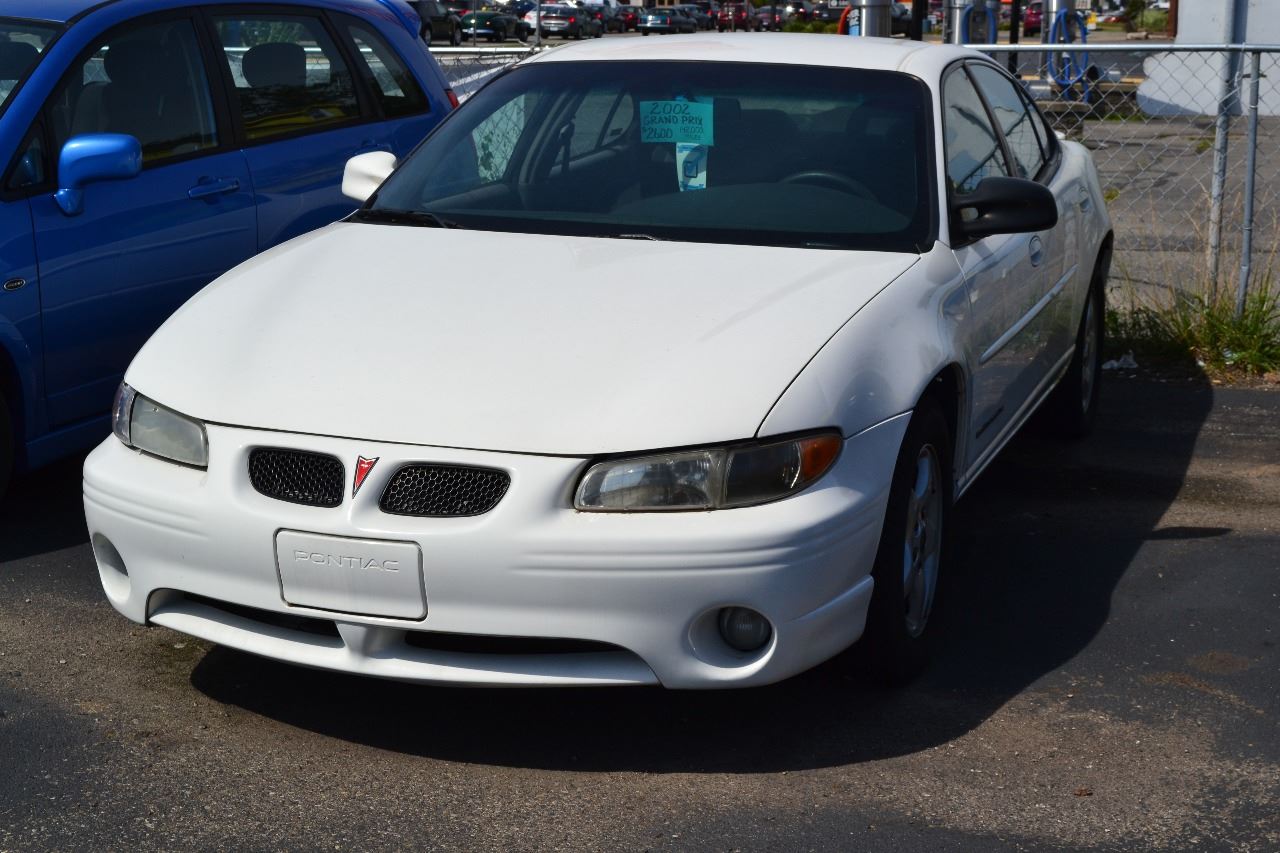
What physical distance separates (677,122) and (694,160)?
0.17 meters

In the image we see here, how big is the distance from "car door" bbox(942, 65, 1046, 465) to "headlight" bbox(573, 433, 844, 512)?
1080 mm

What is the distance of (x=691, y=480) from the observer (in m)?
3.30

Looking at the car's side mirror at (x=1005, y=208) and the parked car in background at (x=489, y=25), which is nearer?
the car's side mirror at (x=1005, y=208)

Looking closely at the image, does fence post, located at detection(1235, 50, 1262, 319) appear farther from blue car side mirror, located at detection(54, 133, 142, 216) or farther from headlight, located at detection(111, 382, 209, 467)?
headlight, located at detection(111, 382, 209, 467)

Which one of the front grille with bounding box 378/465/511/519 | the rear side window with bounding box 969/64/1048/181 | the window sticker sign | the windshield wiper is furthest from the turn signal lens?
the rear side window with bounding box 969/64/1048/181

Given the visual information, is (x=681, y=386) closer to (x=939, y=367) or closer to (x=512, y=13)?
(x=939, y=367)

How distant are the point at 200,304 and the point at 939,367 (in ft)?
6.05

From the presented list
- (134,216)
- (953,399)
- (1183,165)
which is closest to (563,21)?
(1183,165)

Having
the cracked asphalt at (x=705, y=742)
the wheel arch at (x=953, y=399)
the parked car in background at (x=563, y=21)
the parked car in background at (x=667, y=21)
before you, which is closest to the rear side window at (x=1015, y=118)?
the wheel arch at (x=953, y=399)

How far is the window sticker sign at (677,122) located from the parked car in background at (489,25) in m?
51.0

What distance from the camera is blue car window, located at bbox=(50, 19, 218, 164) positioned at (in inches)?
211

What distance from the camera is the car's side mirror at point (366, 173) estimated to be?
5.16 m

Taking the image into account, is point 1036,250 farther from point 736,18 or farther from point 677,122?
point 736,18

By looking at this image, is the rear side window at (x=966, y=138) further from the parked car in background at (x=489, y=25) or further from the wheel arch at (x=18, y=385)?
the parked car in background at (x=489, y=25)
